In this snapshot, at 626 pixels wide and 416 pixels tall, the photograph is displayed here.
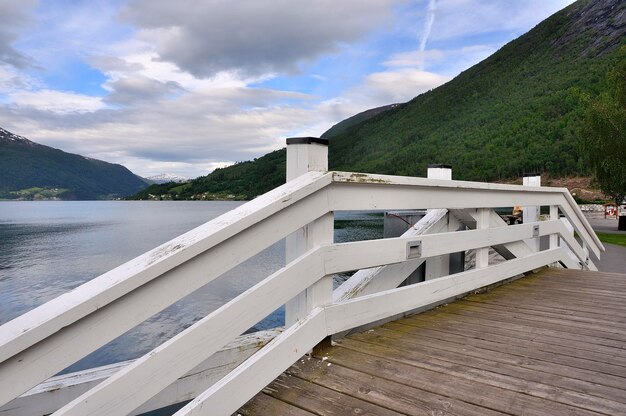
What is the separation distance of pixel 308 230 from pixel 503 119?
118424 mm

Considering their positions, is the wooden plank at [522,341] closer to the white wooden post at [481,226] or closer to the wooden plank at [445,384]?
the wooden plank at [445,384]

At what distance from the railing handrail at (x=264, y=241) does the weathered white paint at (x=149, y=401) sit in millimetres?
629

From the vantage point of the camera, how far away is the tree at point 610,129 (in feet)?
75.5

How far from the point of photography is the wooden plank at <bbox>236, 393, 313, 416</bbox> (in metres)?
1.92

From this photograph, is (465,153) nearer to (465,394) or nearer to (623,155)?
(623,155)

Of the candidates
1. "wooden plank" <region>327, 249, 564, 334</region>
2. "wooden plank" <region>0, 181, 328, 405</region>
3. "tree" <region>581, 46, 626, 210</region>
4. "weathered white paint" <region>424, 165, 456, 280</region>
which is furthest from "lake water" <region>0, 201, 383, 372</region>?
"tree" <region>581, 46, 626, 210</region>

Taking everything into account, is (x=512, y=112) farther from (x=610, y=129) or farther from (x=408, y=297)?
(x=408, y=297)

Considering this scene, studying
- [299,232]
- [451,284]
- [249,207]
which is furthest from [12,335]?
[451,284]

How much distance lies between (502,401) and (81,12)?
1056 inches

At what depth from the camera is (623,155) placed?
23031mm

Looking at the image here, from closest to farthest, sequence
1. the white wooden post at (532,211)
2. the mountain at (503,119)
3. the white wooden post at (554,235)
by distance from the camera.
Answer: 1. the white wooden post at (532,211)
2. the white wooden post at (554,235)
3. the mountain at (503,119)

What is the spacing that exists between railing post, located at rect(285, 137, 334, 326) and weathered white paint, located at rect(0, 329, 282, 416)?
35 centimetres

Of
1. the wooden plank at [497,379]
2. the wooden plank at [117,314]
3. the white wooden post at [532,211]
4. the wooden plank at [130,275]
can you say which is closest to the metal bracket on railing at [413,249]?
the wooden plank at [497,379]

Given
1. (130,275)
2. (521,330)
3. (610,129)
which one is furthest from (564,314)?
(610,129)
